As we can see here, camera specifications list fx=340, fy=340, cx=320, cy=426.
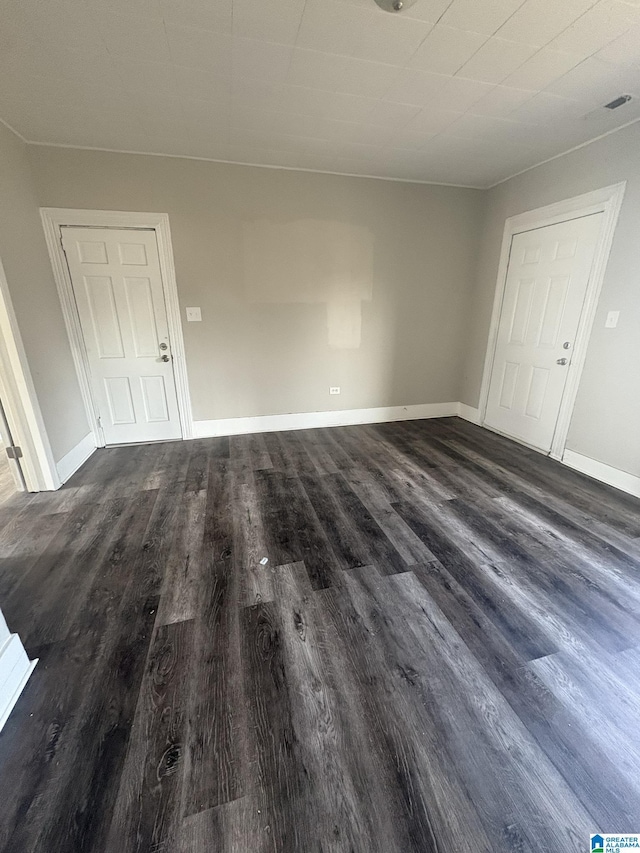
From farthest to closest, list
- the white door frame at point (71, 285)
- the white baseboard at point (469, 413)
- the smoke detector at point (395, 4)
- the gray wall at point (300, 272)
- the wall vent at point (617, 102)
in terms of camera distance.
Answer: the white baseboard at point (469, 413)
the gray wall at point (300, 272)
the white door frame at point (71, 285)
the wall vent at point (617, 102)
the smoke detector at point (395, 4)

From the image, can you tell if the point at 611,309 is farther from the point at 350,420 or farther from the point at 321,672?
the point at 321,672

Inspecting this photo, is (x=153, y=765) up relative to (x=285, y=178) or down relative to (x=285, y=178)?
down

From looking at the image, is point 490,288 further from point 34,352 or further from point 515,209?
point 34,352

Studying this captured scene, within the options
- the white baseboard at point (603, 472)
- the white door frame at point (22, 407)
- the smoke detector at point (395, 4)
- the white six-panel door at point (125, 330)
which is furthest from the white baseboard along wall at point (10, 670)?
the white baseboard at point (603, 472)

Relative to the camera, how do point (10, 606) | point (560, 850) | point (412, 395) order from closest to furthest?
point (560, 850) < point (10, 606) < point (412, 395)

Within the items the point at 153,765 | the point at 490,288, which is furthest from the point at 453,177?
the point at 153,765

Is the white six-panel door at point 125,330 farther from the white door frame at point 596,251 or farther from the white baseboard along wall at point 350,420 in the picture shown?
the white door frame at point 596,251

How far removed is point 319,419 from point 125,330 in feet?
7.51

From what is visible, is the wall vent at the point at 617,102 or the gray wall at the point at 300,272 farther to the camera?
the gray wall at the point at 300,272

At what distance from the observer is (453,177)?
3.66 m

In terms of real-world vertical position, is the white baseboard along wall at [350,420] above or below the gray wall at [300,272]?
below

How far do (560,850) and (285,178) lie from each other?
4.54 meters

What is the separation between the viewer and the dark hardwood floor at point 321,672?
979 mm

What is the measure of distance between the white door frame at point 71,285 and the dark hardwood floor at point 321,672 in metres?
1.36
